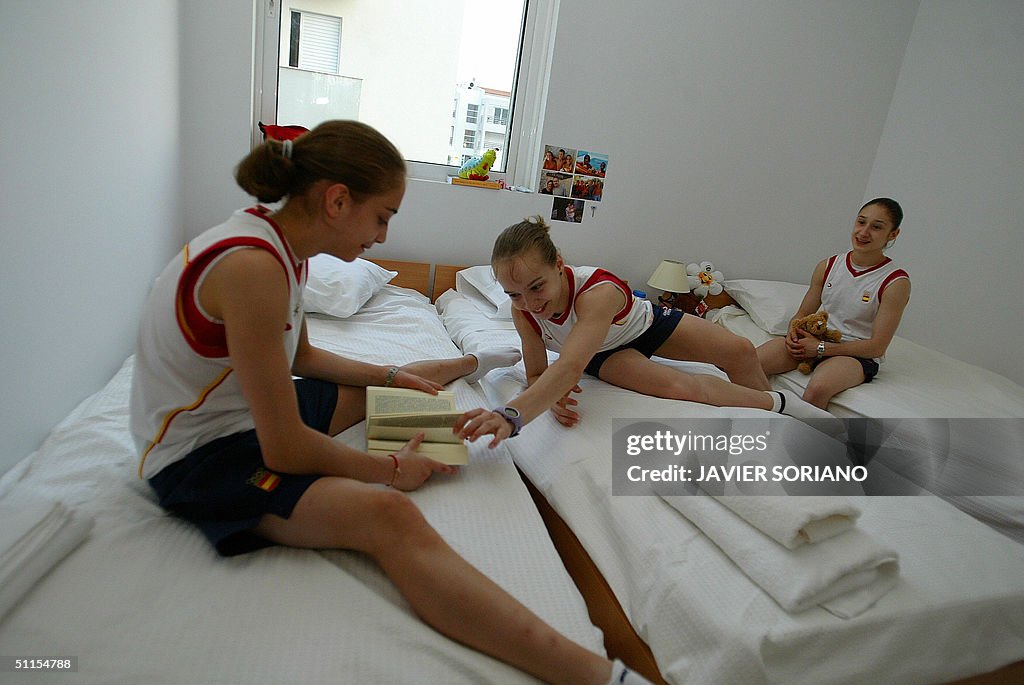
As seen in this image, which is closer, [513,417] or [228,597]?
[228,597]

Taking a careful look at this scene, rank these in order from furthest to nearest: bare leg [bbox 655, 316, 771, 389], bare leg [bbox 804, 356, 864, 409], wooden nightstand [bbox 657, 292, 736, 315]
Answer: wooden nightstand [bbox 657, 292, 736, 315] < bare leg [bbox 804, 356, 864, 409] < bare leg [bbox 655, 316, 771, 389]

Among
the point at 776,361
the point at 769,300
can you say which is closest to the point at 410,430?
the point at 776,361

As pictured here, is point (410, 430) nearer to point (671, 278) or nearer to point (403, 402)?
point (403, 402)

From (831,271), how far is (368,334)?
1942 mm

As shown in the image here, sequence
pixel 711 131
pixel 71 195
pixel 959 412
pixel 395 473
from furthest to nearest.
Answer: pixel 711 131
pixel 959 412
pixel 71 195
pixel 395 473

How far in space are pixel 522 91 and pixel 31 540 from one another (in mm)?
2602

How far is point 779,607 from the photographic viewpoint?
93 centimetres

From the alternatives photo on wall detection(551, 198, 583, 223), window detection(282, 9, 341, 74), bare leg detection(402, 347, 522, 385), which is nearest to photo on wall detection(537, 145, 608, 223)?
photo on wall detection(551, 198, 583, 223)

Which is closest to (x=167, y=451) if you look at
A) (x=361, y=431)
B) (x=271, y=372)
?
(x=271, y=372)

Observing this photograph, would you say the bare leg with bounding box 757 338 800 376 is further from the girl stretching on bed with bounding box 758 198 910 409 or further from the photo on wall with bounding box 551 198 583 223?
the photo on wall with bounding box 551 198 583 223

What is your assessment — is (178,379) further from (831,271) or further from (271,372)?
(831,271)

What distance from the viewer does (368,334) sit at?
2029 mm

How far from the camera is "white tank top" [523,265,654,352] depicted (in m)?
1.65

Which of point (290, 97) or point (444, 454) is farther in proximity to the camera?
point (290, 97)
